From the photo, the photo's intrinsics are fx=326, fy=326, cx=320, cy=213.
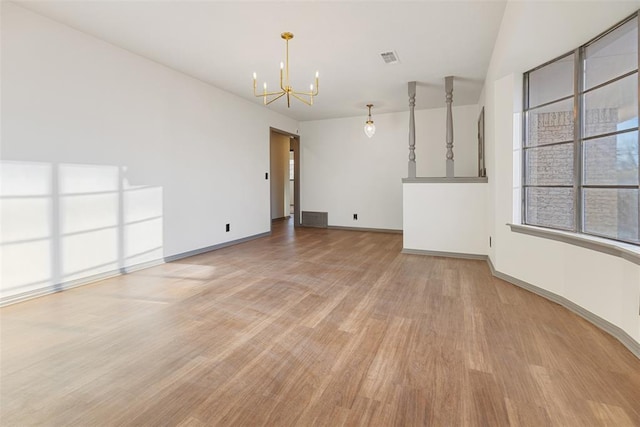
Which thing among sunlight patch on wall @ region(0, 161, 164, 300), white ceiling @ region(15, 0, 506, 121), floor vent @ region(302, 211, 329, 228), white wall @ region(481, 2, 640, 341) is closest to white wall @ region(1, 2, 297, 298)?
sunlight patch on wall @ region(0, 161, 164, 300)

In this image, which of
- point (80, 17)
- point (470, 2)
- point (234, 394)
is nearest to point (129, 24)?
point (80, 17)

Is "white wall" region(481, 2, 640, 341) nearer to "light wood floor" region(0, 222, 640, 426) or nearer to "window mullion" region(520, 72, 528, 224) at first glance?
"window mullion" region(520, 72, 528, 224)

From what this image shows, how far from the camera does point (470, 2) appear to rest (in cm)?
281

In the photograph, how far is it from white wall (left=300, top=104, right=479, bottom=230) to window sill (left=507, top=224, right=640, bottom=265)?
3.72 meters

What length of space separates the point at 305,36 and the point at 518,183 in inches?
108

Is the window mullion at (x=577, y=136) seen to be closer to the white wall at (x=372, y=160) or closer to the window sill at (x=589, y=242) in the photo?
the window sill at (x=589, y=242)

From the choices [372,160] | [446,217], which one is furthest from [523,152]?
[372,160]

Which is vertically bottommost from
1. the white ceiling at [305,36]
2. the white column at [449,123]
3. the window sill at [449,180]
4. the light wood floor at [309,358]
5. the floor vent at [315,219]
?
the light wood floor at [309,358]

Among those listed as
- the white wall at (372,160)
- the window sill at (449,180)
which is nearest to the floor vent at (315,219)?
the white wall at (372,160)

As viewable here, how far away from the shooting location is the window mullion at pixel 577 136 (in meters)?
2.76

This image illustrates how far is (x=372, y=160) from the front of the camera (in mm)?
7293

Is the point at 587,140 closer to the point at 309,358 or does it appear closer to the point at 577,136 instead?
the point at 577,136

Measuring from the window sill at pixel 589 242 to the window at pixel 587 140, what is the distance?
121mm

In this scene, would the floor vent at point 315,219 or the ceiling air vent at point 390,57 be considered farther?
the floor vent at point 315,219
